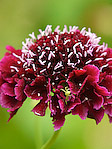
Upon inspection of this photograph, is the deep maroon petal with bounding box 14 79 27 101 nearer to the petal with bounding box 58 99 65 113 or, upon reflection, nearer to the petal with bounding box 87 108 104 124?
the petal with bounding box 58 99 65 113

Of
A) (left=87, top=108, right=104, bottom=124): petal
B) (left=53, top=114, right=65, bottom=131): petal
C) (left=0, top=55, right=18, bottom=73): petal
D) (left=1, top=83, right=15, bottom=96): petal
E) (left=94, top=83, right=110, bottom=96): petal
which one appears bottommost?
(left=53, top=114, right=65, bottom=131): petal

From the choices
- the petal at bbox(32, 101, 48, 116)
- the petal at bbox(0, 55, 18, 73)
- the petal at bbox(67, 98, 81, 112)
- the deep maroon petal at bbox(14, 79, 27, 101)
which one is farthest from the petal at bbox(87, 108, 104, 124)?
the petal at bbox(0, 55, 18, 73)

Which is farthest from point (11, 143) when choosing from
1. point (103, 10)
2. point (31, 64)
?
point (103, 10)

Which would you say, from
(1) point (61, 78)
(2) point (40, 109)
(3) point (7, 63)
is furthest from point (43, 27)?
(2) point (40, 109)

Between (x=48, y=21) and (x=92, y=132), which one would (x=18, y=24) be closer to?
(x=48, y=21)

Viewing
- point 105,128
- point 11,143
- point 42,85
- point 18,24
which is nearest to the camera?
point 42,85

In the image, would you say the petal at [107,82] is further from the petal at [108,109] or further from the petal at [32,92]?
the petal at [32,92]
